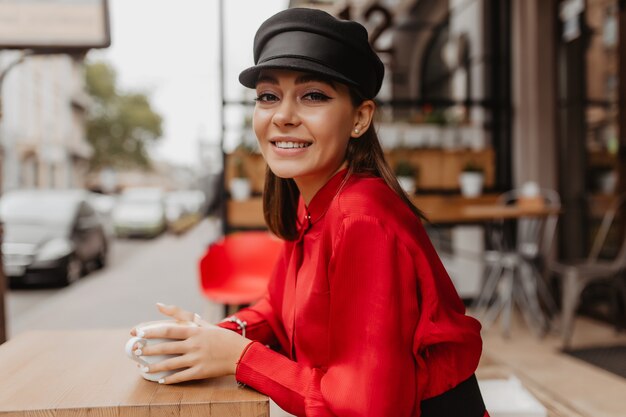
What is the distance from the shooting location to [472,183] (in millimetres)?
5426

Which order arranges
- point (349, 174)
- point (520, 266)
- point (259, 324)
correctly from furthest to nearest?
point (520, 266), point (259, 324), point (349, 174)

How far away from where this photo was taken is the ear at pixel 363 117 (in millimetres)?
1111

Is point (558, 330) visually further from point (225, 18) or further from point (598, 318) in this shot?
point (225, 18)

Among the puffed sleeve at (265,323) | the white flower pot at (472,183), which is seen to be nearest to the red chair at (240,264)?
the puffed sleeve at (265,323)

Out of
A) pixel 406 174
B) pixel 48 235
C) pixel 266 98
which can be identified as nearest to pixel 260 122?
pixel 266 98

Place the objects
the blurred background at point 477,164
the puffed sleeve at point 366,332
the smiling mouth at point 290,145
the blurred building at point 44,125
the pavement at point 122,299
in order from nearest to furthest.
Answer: the puffed sleeve at point 366,332 < the smiling mouth at point 290,145 < the blurred background at point 477,164 < the pavement at point 122,299 < the blurred building at point 44,125

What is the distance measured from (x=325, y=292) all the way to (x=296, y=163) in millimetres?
265

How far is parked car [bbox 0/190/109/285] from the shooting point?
7.70 metres

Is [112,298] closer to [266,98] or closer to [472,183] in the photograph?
[472,183]

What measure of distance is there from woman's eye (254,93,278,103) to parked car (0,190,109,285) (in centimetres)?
747

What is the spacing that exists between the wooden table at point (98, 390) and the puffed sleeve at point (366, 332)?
103 mm

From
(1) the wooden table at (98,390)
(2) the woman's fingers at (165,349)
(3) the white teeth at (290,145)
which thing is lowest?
(1) the wooden table at (98,390)

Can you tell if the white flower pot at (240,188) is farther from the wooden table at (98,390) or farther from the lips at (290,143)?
the lips at (290,143)

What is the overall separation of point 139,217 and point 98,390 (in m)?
18.2
